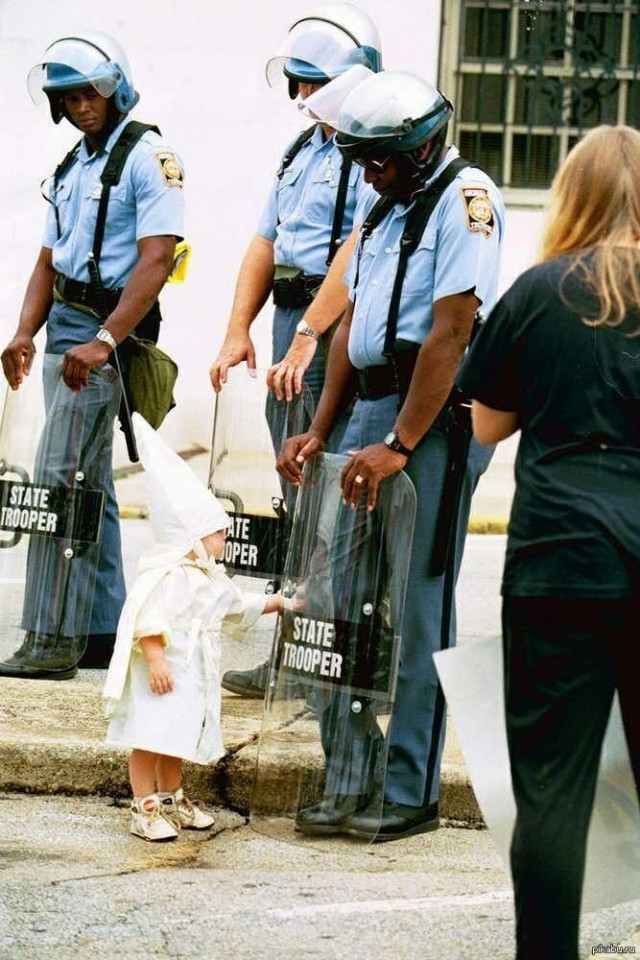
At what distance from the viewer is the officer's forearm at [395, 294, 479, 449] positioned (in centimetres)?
461

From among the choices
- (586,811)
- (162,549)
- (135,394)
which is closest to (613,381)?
(586,811)

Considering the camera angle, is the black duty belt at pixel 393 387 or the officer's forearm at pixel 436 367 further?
the black duty belt at pixel 393 387

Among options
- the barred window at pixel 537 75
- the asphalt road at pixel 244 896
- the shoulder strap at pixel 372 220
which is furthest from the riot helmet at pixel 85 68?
the barred window at pixel 537 75

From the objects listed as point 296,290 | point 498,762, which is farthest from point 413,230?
point 498,762

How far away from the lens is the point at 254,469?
5.96 m

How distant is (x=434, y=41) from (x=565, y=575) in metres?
8.55

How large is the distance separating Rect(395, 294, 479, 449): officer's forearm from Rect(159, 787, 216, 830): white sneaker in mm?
1095

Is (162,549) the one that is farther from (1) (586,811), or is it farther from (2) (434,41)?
(2) (434,41)

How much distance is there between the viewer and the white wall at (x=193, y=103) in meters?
11.3

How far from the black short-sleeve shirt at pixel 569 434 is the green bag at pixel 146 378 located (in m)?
2.89

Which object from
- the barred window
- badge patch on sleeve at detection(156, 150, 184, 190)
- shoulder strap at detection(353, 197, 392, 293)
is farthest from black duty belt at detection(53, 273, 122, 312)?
the barred window

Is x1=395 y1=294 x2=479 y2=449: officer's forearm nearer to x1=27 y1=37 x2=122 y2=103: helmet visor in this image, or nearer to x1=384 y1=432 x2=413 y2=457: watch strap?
x1=384 y1=432 x2=413 y2=457: watch strap

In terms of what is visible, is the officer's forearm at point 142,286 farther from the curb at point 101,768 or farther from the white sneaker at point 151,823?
the white sneaker at point 151,823

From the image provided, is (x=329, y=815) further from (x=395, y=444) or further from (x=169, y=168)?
(x=169, y=168)
